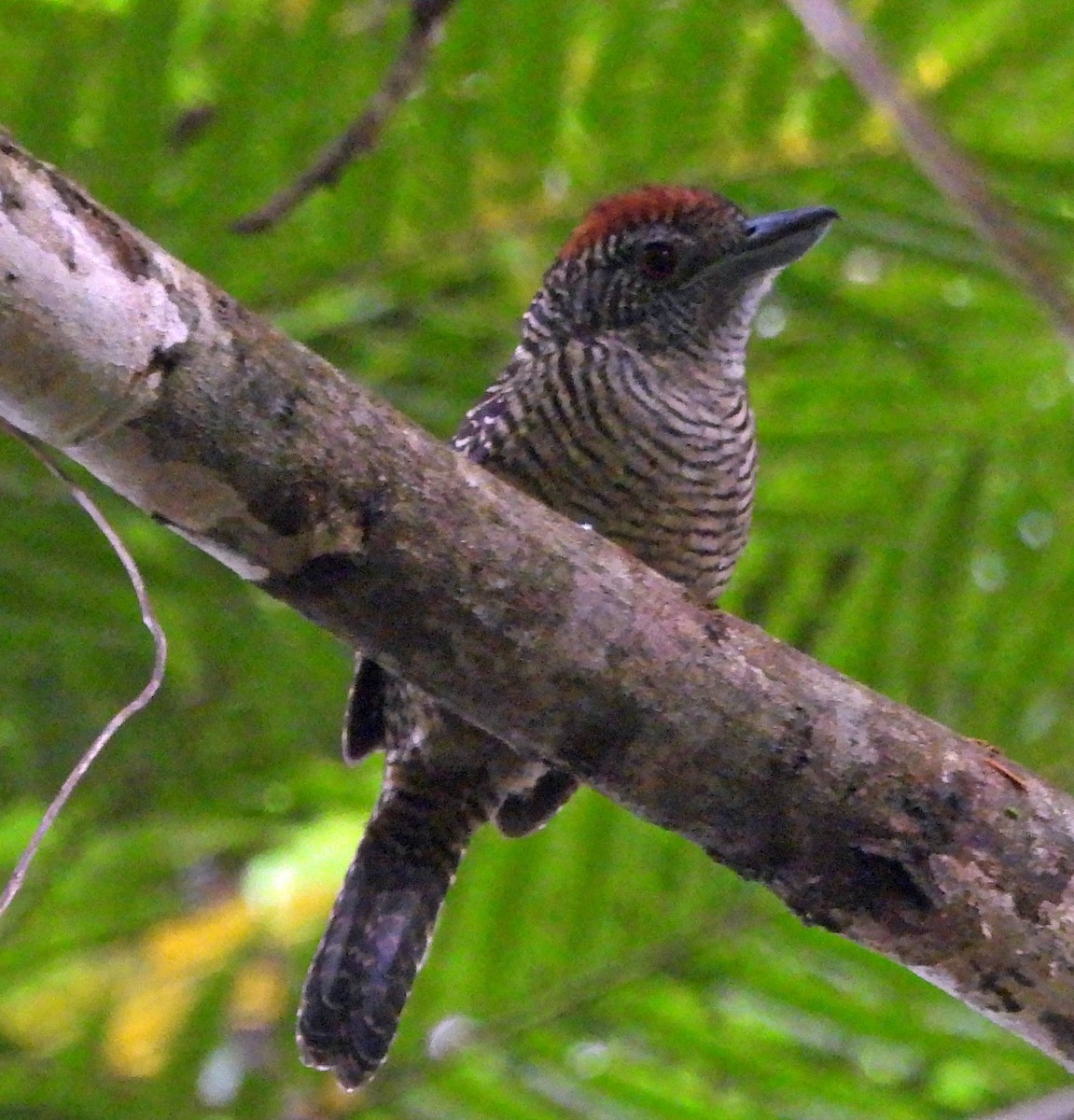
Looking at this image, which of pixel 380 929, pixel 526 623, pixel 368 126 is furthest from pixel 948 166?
pixel 380 929

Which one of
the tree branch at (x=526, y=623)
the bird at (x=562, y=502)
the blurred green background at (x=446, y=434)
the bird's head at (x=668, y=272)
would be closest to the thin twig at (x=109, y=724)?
the tree branch at (x=526, y=623)

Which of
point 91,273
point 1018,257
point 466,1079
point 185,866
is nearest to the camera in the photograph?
point 1018,257

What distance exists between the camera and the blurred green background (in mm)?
3158

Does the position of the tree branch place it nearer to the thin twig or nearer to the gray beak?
Answer: the thin twig

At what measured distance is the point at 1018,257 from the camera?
97cm

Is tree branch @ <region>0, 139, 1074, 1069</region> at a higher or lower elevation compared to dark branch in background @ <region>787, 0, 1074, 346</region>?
lower

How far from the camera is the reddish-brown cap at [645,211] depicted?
2.79 metres

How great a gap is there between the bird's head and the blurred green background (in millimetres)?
420

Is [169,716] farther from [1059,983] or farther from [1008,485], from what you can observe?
[1059,983]

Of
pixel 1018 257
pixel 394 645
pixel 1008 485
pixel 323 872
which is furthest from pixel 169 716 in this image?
pixel 1018 257

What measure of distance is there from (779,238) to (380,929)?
1.21 m

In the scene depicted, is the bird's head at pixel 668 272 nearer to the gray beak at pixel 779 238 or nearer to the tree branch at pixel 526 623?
the gray beak at pixel 779 238

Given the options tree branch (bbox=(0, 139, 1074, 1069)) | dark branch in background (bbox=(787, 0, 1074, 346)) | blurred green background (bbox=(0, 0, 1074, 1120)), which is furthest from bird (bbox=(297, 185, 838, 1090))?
dark branch in background (bbox=(787, 0, 1074, 346))

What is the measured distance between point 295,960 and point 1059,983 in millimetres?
2004
